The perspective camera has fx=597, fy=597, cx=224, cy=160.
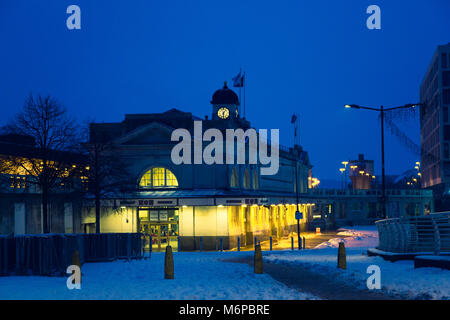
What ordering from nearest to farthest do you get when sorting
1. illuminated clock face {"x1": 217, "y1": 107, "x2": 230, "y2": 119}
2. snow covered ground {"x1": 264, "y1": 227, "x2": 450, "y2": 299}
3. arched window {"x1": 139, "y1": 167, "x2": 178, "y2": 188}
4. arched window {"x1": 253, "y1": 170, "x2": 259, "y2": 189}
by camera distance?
snow covered ground {"x1": 264, "y1": 227, "x2": 450, "y2": 299} → arched window {"x1": 139, "y1": 167, "x2": 178, "y2": 188} → arched window {"x1": 253, "y1": 170, "x2": 259, "y2": 189} → illuminated clock face {"x1": 217, "y1": 107, "x2": 230, "y2": 119}

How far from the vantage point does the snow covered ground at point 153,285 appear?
599 inches

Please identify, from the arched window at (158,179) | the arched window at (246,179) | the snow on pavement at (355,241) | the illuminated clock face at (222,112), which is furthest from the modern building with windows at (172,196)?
the illuminated clock face at (222,112)

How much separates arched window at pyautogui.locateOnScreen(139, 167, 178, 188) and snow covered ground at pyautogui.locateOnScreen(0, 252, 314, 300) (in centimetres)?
2644

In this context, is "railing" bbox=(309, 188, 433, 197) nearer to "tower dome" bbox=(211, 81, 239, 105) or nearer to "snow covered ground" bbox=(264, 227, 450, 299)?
"tower dome" bbox=(211, 81, 239, 105)

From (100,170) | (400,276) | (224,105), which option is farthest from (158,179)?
(400,276)

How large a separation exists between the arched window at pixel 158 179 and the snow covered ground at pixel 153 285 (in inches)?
1041

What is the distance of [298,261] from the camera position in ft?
81.6

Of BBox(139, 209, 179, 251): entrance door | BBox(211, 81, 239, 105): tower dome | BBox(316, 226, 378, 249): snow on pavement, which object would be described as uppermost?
BBox(211, 81, 239, 105): tower dome

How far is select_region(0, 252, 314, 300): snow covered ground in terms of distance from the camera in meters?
15.2

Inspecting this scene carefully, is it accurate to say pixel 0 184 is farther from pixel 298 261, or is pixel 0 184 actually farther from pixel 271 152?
pixel 271 152

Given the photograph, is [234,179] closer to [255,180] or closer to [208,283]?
[255,180]

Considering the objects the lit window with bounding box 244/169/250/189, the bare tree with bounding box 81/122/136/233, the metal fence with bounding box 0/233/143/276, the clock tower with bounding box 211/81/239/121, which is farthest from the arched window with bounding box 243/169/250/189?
the metal fence with bounding box 0/233/143/276
